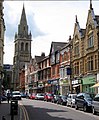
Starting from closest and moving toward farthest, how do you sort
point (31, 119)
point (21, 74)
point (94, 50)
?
point (31, 119) < point (94, 50) < point (21, 74)

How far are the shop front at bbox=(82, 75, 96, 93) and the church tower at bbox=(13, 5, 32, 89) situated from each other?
3531 inches

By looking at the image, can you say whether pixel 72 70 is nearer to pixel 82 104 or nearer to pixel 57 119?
pixel 82 104

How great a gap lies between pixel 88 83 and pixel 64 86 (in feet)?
49.8

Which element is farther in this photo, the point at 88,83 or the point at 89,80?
the point at 88,83

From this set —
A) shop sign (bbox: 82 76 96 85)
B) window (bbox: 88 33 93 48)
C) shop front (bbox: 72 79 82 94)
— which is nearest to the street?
shop sign (bbox: 82 76 96 85)

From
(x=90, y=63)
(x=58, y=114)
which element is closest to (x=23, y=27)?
(x=90, y=63)

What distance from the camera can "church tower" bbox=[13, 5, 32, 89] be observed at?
462 feet

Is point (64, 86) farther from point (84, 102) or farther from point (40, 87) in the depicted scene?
point (84, 102)

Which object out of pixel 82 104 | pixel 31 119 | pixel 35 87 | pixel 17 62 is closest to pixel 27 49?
pixel 17 62

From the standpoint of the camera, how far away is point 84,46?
168 ft

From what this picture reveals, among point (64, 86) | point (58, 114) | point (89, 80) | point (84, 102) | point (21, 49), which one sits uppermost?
point (21, 49)

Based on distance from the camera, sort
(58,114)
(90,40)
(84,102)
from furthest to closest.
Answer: (90,40) < (84,102) < (58,114)

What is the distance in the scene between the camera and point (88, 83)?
47.8m

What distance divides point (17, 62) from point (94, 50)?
97.1m
